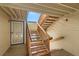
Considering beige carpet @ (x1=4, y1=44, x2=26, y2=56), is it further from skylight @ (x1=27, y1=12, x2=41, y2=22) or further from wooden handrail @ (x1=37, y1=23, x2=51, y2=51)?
skylight @ (x1=27, y1=12, x2=41, y2=22)

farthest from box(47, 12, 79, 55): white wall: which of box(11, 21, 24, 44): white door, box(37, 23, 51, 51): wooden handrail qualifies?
box(11, 21, 24, 44): white door

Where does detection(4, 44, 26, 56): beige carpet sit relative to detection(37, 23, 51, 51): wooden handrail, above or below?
below

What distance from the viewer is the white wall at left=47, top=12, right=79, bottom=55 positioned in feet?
7.67

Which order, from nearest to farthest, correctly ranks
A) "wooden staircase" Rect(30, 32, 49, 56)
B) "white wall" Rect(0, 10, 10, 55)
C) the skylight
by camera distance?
1. the skylight
2. "wooden staircase" Rect(30, 32, 49, 56)
3. "white wall" Rect(0, 10, 10, 55)

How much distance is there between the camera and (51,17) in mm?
2410

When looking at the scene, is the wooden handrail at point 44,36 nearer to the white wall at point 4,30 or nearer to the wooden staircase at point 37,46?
the wooden staircase at point 37,46

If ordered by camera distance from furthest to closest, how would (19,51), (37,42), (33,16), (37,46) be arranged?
(37,46), (37,42), (19,51), (33,16)

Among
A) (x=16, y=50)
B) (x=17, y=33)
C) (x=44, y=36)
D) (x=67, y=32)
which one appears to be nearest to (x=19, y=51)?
(x=16, y=50)

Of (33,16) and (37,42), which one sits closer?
(33,16)

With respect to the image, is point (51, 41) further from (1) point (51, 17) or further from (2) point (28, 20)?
(2) point (28, 20)

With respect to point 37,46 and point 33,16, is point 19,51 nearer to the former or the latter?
point 37,46

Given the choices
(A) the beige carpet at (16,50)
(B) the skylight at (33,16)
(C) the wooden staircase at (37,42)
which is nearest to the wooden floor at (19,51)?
(A) the beige carpet at (16,50)

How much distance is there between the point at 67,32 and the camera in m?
2.58

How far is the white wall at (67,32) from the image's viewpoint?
2338 millimetres
